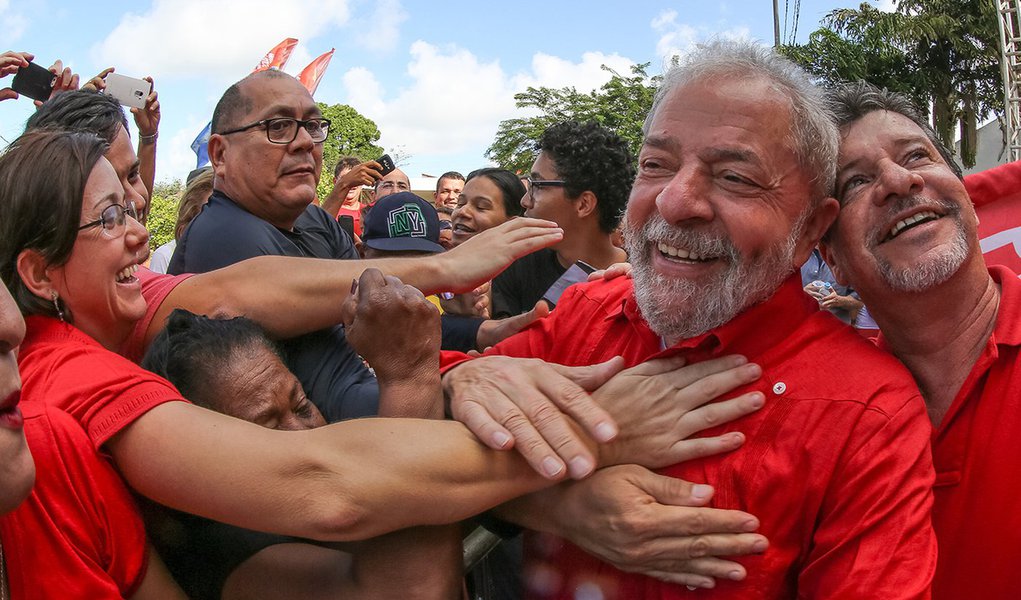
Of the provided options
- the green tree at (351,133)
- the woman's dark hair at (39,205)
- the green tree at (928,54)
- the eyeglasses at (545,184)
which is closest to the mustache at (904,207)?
the woman's dark hair at (39,205)

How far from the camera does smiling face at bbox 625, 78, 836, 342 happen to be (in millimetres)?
1992

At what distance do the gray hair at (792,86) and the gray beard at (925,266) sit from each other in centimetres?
20

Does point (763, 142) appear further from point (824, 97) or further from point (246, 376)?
point (246, 376)

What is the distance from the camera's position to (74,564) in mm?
1490

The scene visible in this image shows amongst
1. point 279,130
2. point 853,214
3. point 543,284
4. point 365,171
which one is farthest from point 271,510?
point 365,171

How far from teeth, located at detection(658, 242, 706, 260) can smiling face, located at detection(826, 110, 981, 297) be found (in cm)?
45

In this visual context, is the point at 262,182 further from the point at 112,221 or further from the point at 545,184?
the point at 545,184

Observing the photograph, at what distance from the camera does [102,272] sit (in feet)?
6.45

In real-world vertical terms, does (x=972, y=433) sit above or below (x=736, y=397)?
below

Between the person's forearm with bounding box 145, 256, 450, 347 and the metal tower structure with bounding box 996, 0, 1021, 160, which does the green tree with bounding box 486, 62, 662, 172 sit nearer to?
the metal tower structure with bounding box 996, 0, 1021, 160

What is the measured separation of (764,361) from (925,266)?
1.59 feet

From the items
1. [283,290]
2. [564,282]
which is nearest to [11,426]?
[283,290]

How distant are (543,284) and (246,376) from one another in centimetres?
282

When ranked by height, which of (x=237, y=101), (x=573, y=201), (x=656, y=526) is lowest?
(x=656, y=526)
